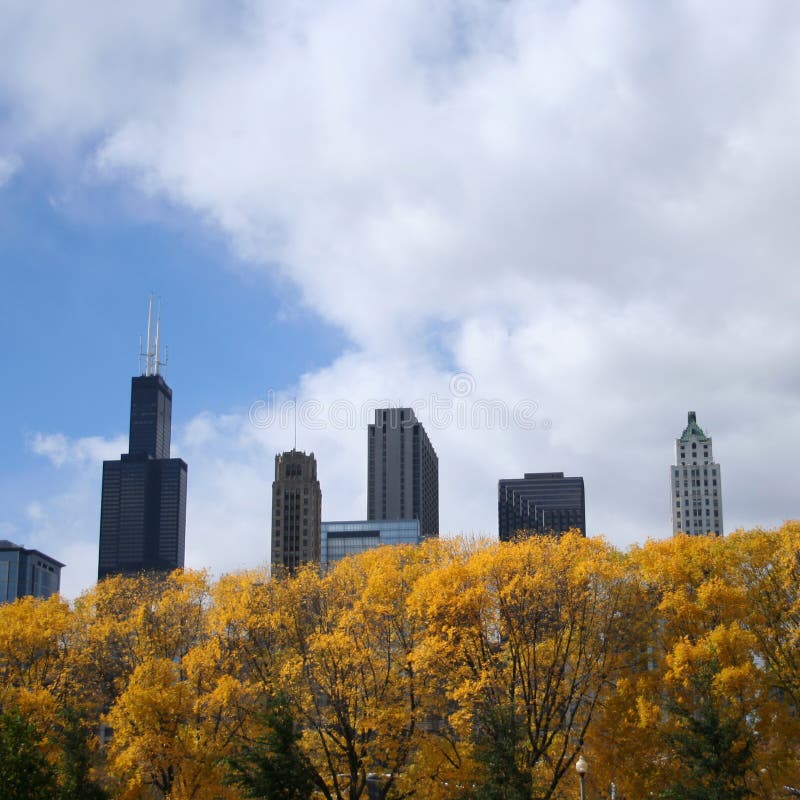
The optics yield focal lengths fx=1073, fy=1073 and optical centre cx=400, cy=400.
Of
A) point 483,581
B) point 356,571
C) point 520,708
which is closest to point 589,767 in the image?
point 520,708

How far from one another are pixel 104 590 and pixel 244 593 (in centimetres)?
A: 1287

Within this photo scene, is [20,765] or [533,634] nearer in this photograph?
[20,765]

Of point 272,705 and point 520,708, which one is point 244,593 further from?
point 520,708

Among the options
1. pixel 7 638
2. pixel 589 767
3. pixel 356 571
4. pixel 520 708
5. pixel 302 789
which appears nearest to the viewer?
pixel 302 789

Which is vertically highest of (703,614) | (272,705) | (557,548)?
(557,548)

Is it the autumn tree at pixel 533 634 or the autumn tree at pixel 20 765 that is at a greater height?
the autumn tree at pixel 533 634

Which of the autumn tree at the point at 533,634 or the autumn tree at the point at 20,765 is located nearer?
the autumn tree at the point at 20,765

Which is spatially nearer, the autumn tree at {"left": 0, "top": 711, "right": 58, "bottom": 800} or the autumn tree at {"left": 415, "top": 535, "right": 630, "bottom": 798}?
the autumn tree at {"left": 0, "top": 711, "right": 58, "bottom": 800}

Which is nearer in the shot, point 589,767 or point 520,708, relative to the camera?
point 520,708

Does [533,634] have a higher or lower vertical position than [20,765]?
higher

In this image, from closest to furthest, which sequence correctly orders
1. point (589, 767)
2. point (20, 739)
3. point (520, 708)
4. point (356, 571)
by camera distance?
point (20, 739)
point (520, 708)
point (589, 767)
point (356, 571)

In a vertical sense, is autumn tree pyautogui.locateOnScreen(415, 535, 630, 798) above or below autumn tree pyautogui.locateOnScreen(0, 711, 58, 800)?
above

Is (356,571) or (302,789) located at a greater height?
(356,571)

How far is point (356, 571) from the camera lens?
7175cm
